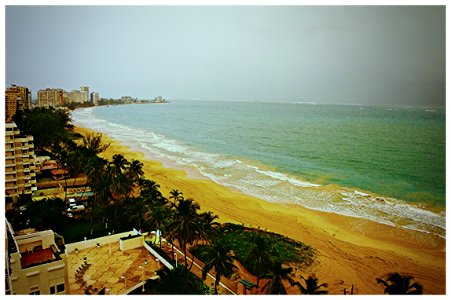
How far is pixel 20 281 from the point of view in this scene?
6.84 m

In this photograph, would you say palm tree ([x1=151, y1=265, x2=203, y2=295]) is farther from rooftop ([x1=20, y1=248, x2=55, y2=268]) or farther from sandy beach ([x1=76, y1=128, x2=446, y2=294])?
sandy beach ([x1=76, y1=128, x2=446, y2=294])

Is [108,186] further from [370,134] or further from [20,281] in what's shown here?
[370,134]

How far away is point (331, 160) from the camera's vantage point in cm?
2217

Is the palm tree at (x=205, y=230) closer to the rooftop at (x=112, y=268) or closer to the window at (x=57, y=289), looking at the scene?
the rooftop at (x=112, y=268)

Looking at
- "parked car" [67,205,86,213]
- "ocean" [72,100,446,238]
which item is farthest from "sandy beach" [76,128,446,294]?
"parked car" [67,205,86,213]

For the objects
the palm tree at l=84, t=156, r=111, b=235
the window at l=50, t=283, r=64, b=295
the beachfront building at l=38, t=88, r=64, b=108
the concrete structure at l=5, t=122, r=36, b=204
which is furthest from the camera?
the beachfront building at l=38, t=88, r=64, b=108

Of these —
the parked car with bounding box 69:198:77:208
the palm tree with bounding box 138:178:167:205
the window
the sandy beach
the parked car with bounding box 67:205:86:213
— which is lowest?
the sandy beach

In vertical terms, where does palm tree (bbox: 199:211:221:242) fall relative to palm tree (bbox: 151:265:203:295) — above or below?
above

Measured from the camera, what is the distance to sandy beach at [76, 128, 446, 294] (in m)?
9.76

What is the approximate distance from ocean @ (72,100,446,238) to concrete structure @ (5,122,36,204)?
321 inches

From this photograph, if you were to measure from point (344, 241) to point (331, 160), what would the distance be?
1091cm

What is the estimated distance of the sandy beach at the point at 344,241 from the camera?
9.76 m

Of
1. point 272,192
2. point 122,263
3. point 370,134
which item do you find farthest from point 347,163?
point 122,263

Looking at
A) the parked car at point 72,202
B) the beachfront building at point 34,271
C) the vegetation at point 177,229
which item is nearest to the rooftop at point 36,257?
the beachfront building at point 34,271
